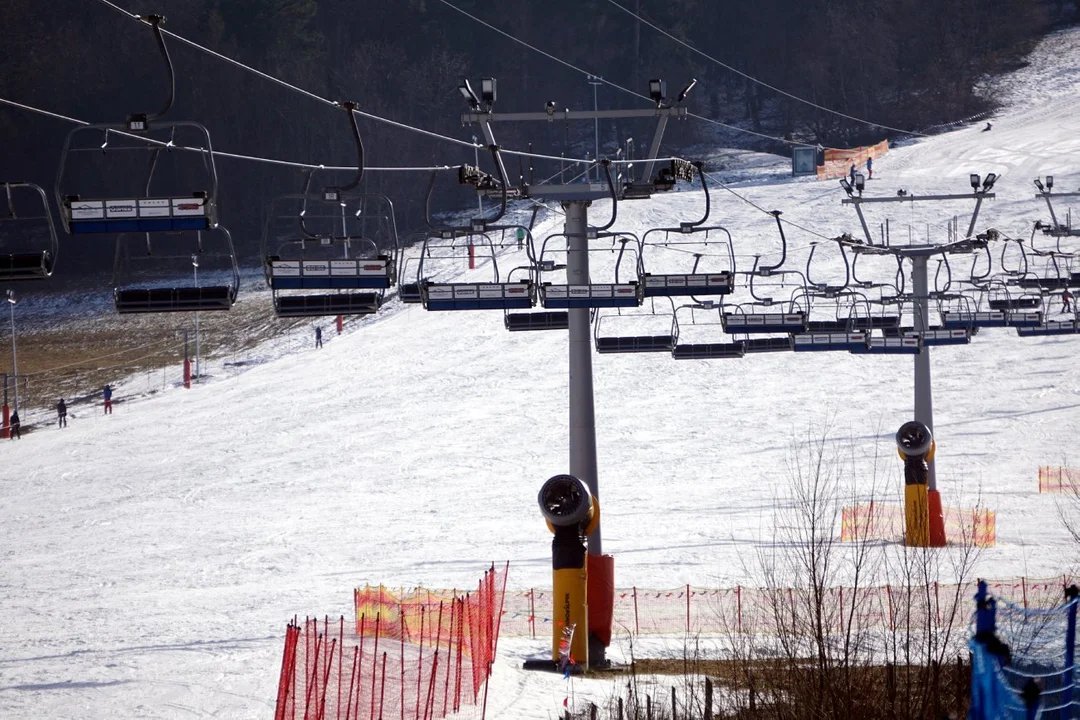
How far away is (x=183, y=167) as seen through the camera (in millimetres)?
77625

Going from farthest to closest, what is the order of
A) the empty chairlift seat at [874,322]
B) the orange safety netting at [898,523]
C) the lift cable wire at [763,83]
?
the lift cable wire at [763,83]
the orange safety netting at [898,523]
the empty chairlift seat at [874,322]

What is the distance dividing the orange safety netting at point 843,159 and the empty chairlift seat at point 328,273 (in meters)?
53.9

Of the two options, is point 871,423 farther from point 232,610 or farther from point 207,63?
point 207,63

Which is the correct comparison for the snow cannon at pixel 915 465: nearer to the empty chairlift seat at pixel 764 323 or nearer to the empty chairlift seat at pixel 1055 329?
the empty chairlift seat at pixel 1055 329

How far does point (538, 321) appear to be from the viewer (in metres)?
16.0

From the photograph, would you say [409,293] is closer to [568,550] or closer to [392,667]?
[568,550]

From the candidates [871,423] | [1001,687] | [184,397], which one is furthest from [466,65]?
[1001,687]

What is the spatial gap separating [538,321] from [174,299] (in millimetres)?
6502

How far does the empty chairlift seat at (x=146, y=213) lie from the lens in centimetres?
876

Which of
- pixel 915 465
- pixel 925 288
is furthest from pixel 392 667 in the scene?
pixel 925 288

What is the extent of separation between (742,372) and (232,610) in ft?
75.2

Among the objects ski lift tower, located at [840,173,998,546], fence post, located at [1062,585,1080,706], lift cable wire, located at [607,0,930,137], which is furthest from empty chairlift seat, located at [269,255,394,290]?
lift cable wire, located at [607,0,930,137]

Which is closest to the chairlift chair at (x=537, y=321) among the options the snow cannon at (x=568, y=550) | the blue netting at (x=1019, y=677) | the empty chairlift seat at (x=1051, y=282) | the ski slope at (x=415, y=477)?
the snow cannon at (x=568, y=550)

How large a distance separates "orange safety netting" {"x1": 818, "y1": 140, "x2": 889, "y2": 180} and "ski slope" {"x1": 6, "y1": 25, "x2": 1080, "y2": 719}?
1264cm
